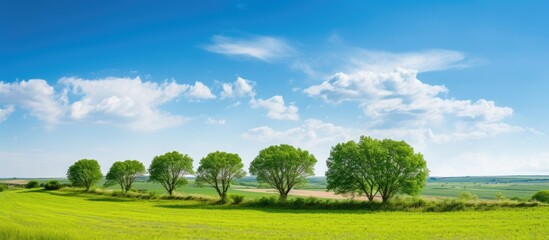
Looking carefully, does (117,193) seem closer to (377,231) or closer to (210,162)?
(210,162)

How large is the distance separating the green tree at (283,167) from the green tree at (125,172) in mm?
57908

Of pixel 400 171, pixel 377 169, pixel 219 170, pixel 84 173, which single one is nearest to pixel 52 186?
pixel 84 173

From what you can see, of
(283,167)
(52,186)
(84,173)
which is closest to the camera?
(283,167)

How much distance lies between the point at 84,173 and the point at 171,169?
47.4 metres

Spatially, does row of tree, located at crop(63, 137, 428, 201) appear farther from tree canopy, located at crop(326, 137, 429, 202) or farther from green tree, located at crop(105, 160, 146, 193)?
green tree, located at crop(105, 160, 146, 193)

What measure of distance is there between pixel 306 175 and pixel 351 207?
60.4 feet

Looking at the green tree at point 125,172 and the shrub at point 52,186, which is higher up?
the green tree at point 125,172

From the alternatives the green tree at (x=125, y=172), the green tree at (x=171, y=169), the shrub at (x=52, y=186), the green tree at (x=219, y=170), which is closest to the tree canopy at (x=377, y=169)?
the green tree at (x=219, y=170)

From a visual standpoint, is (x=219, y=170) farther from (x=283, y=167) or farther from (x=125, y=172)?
(x=125, y=172)

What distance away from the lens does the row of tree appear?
72.1 metres

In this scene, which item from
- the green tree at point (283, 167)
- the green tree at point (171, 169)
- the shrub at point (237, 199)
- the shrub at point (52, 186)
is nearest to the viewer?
the shrub at point (237, 199)

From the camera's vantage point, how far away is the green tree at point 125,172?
12975 centimetres

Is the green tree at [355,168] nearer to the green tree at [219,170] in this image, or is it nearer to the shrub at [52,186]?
the green tree at [219,170]

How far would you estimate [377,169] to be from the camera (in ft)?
237
